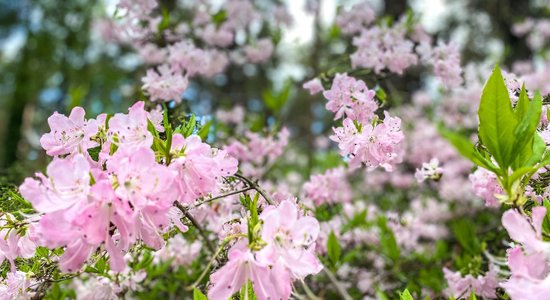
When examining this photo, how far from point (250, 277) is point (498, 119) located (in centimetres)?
74

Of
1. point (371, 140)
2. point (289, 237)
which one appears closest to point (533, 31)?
point (371, 140)

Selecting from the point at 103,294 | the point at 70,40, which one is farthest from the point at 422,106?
the point at 70,40

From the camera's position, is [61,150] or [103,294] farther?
[103,294]

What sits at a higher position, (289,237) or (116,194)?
(116,194)

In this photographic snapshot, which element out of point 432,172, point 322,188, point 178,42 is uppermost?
point 178,42

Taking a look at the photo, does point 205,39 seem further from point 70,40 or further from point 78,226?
point 70,40

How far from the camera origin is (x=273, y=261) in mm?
1065

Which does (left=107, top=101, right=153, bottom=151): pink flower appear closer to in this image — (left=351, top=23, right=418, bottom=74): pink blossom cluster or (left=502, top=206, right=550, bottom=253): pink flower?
(left=502, top=206, right=550, bottom=253): pink flower

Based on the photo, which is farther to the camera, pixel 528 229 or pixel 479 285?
pixel 479 285

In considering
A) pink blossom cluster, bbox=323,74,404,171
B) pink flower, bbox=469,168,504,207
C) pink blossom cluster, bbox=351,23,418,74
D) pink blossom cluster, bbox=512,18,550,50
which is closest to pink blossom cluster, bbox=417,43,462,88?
pink blossom cluster, bbox=351,23,418,74

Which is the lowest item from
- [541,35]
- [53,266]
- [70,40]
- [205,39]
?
[53,266]

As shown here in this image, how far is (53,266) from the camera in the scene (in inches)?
66.3

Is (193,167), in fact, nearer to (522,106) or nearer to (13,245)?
(13,245)

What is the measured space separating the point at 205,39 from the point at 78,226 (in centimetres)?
333
